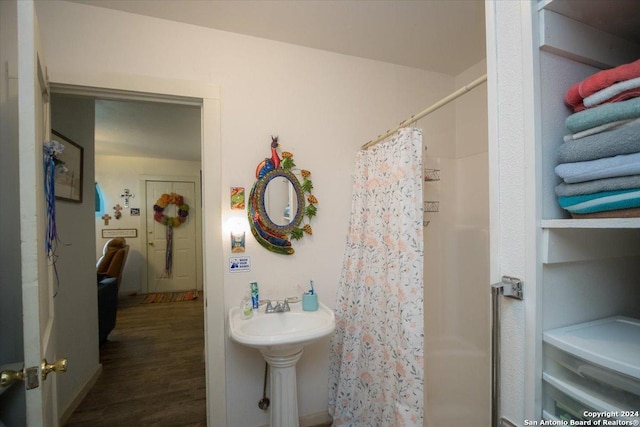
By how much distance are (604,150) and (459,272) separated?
1.61 metres

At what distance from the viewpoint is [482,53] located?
184 cm

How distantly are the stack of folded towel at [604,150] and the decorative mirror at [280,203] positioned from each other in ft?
4.37

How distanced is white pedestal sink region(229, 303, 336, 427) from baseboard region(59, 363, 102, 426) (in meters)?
1.53

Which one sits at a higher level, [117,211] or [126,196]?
[126,196]

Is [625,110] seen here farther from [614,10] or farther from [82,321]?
[82,321]

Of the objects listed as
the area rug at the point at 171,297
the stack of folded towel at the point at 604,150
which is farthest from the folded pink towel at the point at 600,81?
the area rug at the point at 171,297

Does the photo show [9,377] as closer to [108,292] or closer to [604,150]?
[604,150]

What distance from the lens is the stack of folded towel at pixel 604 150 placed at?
1.59ft

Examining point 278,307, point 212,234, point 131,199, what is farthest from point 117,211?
point 278,307

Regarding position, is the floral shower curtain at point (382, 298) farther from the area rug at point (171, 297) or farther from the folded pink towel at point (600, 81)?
the area rug at point (171, 297)

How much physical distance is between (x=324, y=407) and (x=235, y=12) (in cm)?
252

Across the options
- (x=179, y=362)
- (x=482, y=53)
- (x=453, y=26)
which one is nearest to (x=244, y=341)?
(x=179, y=362)

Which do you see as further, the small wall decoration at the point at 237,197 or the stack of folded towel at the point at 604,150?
the small wall decoration at the point at 237,197

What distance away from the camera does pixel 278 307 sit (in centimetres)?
157
